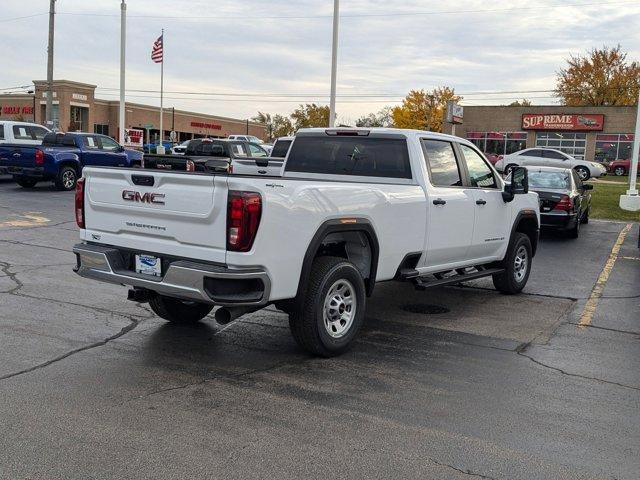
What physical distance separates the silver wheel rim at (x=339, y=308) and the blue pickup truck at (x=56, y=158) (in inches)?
592

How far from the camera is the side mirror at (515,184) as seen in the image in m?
8.37

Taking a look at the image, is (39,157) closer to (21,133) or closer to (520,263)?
(21,133)

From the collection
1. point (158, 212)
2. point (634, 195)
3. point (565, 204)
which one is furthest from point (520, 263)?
point (634, 195)

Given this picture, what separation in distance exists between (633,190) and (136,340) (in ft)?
61.9

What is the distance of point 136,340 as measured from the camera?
6.26 meters

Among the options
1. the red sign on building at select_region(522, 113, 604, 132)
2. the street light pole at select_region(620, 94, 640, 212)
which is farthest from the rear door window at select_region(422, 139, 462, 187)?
the red sign on building at select_region(522, 113, 604, 132)

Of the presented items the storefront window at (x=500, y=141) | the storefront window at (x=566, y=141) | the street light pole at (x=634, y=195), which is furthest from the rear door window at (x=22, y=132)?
the storefront window at (x=566, y=141)

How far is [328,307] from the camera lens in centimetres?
578

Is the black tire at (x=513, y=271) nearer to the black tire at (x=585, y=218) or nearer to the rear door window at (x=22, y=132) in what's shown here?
the black tire at (x=585, y=218)

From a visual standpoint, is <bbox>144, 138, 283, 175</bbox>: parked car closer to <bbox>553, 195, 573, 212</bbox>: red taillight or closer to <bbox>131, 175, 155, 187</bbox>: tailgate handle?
<bbox>131, 175, 155, 187</bbox>: tailgate handle

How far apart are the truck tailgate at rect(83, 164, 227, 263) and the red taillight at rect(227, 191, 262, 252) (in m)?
0.06

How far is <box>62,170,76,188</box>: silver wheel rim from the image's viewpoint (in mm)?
20909

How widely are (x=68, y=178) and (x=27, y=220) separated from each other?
700cm

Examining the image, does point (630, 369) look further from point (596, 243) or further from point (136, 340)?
point (596, 243)
